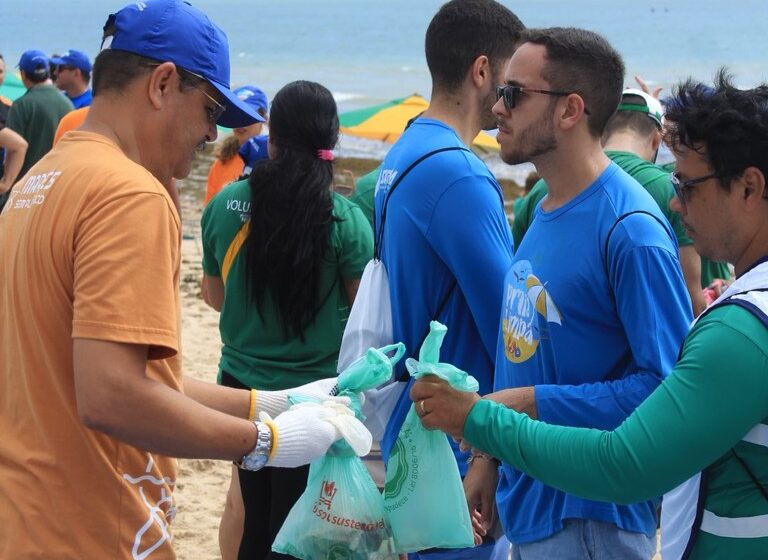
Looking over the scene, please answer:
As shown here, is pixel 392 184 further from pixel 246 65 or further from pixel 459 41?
pixel 246 65

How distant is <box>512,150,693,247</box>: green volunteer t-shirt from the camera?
4.06m

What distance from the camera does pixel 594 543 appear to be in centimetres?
245

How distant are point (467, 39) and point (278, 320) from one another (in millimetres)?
1430

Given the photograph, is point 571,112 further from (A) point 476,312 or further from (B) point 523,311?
(A) point 476,312

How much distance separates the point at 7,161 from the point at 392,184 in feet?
21.0

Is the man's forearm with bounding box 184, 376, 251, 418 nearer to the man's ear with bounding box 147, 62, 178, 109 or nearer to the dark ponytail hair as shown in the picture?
the man's ear with bounding box 147, 62, 178, 109

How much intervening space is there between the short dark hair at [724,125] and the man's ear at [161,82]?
1143mm

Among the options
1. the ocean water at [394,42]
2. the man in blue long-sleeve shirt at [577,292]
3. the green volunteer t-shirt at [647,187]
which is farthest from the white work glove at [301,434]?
the ocean water at [394,42]

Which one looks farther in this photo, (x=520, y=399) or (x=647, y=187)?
(x=647, y=187)

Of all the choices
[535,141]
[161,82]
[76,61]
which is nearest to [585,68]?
[535,141]

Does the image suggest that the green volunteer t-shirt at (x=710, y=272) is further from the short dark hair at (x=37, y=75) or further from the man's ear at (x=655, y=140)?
the short dark hair at (x=37, y=75)

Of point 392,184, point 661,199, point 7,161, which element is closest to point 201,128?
point 392,184

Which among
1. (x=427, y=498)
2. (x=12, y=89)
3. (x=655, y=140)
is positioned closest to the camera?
(x=427, y=498)

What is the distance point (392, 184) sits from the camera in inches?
120
